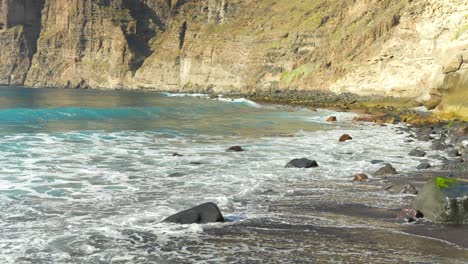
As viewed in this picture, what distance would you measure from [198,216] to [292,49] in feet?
345

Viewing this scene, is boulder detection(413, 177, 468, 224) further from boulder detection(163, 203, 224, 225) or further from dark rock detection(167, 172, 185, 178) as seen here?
dark rock detection(167, 172, 185, 178)

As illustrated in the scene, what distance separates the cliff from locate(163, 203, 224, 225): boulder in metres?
25.9

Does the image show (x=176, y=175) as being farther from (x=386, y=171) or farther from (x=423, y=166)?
(x=423, y=166)

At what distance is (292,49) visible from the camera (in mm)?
111188

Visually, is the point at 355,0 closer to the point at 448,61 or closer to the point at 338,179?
the point at 448,61

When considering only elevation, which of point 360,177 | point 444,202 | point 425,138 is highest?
point 444,202

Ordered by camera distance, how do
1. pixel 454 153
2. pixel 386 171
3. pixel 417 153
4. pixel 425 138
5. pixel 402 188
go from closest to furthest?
pixel 402 188
pixel 386 171
pixel 454 153
pixel 417 153
pixel 425 138

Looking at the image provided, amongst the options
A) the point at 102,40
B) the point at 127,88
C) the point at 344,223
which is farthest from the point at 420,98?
the point at 102,40

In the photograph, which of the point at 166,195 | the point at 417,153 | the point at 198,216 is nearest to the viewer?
the point at 198,216

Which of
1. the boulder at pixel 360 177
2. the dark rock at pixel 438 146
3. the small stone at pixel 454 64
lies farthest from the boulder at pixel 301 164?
the small stone at pixel 454 64

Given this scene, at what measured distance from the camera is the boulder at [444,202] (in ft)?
29.0

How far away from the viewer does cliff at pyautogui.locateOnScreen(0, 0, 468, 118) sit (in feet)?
184

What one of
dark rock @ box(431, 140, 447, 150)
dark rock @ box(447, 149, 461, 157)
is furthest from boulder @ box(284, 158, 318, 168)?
dark rock @ box(431, 140, 447, 150)

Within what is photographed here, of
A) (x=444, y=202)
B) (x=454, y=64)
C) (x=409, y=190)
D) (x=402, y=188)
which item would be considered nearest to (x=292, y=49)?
(x=454, y=64)
